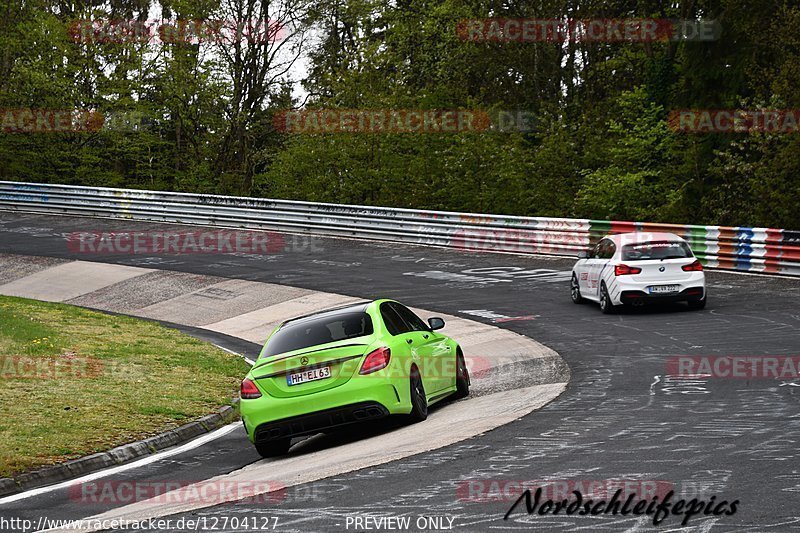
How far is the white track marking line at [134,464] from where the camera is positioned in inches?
375

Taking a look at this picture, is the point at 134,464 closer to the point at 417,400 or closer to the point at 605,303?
the point at 417,400

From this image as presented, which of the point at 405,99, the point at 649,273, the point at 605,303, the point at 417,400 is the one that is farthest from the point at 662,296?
the point at 405,99

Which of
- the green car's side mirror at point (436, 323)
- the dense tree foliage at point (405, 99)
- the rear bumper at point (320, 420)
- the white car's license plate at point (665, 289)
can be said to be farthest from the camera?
the dense tree foliage at point (405, 99)

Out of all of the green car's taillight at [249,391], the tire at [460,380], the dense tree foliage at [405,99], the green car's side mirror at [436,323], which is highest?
the dense tree foliage at [405,99]

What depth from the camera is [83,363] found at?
1644cm

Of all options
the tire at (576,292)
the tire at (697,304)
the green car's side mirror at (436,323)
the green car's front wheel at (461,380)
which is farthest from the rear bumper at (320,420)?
the tire at (576,292)

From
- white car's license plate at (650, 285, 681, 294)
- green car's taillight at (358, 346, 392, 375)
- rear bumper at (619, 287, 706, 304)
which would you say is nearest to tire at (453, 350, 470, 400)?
green car's taillight at (358, 346, 392, 375)

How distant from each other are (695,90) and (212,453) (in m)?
32.8

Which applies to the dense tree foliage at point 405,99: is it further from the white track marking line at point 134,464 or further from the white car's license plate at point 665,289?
the white track marking line at point 134,464

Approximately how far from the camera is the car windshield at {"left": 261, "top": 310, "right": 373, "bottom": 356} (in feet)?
37.2

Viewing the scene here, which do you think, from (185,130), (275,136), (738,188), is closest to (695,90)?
(738,188)

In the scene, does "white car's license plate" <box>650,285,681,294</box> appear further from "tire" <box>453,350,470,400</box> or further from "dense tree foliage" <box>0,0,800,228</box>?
"dense tree foliage" <box>0,0,800,228</box>

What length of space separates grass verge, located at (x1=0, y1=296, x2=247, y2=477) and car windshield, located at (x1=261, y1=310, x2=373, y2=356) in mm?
1886

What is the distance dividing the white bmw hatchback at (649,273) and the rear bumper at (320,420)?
974cm
